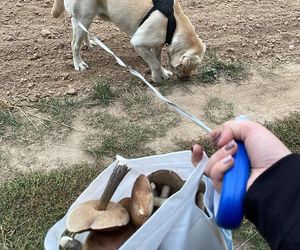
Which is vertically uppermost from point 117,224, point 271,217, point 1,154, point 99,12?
point 271,217

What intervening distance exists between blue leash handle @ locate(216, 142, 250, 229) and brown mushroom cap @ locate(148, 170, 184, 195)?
41 centimetres

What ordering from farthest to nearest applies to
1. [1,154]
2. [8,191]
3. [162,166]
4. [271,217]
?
1. [1,154]
2. [8,191]
3. [162,166]
4. [271,217]

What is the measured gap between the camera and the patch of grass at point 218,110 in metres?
3.51

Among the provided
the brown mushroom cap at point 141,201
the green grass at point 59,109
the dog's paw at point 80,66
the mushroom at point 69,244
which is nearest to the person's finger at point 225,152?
the brown mushroom cap at point 141,201

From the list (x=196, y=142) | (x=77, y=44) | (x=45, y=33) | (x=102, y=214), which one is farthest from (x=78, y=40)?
(x=102, y=214)

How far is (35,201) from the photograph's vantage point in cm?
271

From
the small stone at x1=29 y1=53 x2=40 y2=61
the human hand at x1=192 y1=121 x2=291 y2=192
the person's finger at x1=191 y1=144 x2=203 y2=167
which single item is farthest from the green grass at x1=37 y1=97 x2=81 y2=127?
the human hand at x1=192 y1=121 x2=291 y2=192

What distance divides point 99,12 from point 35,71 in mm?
619

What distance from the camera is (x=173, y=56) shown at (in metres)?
3.81

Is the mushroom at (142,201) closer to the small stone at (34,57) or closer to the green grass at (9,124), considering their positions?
the green grass at (9,124)

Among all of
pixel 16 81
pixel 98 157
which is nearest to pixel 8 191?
pixel 98 157

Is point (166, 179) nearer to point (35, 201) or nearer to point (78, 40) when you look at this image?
point (35, 201)

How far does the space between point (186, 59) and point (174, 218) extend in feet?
7.23

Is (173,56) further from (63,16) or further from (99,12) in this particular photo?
(63,16)
